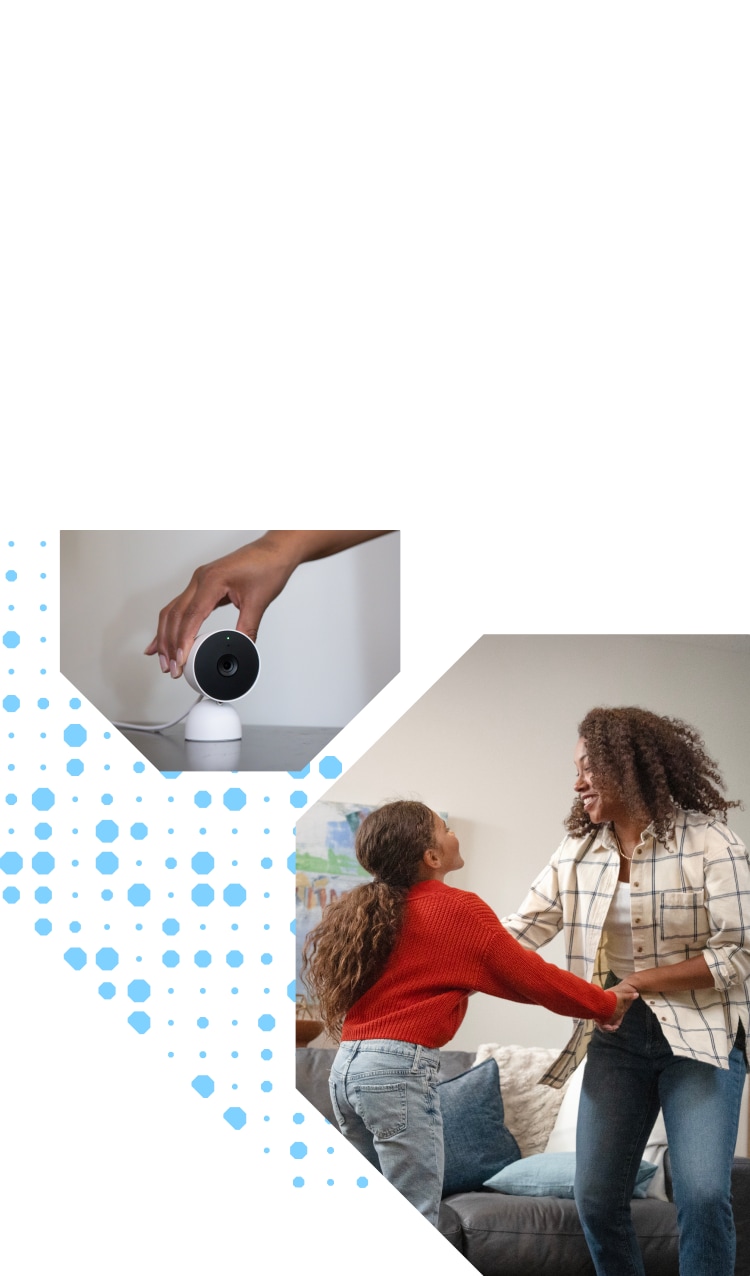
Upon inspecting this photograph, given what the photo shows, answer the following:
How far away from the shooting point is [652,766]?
1.69 meters

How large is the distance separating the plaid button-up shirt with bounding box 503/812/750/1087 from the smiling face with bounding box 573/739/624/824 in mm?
20

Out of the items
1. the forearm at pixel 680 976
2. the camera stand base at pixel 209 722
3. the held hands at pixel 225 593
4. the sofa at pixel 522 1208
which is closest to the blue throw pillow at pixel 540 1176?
the sofa at pixel 522 1208

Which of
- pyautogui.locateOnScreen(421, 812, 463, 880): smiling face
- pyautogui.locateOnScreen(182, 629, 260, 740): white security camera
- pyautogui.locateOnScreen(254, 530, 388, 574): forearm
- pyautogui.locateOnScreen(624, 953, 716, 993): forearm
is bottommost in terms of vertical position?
pyautogui.locateOnScreen(624, 953, 716, 993): forearm

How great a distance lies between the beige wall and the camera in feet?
5.47

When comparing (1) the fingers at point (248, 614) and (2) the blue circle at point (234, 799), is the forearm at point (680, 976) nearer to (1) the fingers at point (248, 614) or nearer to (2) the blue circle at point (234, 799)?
(2) the blue circle at point (234, 799)

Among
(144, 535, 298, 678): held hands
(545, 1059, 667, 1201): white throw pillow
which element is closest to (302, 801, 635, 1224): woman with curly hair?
(545, 1059, 667, 1201): white throw pillow

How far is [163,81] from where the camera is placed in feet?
5.78

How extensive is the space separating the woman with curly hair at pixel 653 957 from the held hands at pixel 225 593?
0.51 meters

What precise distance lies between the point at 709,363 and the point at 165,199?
32.6 inches

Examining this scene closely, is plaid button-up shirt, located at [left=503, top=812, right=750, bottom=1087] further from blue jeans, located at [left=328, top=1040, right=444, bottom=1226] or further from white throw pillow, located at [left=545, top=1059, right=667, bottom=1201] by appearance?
blue jeans, located at [left=328, top=1040, right=444, bottom=1226]

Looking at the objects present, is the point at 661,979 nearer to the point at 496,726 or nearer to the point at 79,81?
the point at 496,726

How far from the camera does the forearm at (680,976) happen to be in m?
1.65

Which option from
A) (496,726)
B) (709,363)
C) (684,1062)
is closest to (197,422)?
A: (496,726)

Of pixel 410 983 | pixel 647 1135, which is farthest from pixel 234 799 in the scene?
pixel 647 1135
